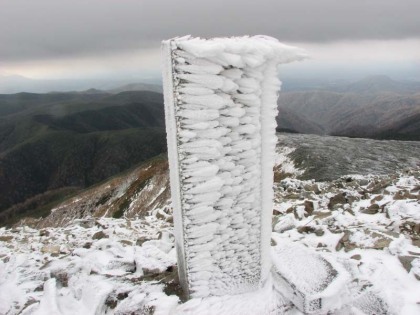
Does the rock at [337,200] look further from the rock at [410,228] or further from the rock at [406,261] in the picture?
the rock at [406,261]

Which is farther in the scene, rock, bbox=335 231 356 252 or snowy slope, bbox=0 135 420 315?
rock, bbox=335 231 356 252

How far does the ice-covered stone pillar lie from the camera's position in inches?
195

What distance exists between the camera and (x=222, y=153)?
17.9 feet

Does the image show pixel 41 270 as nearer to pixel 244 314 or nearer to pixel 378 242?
pixel 244 314

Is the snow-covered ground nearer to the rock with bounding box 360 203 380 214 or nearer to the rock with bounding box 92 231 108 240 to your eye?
the rock with bounding box 360 203 380 214

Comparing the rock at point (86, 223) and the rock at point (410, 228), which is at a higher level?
the rock at point (410, 228)

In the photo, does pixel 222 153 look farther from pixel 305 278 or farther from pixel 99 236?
pixel 99 236

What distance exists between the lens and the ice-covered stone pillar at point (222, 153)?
4.94 m

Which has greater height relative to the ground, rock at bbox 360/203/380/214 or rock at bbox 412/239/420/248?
rock at bbox 412/239/420/248

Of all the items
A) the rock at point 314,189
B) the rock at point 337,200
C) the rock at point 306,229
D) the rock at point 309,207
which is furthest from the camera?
the rock at point 314,189

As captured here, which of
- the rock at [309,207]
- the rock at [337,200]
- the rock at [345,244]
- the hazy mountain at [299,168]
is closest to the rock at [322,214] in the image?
the rock at [309,207]

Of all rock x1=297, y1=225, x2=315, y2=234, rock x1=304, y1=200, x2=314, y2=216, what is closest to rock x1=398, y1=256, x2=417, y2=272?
rock x1=297, y1=225, x2=315, y2=234

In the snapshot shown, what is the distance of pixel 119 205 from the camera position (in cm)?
5472

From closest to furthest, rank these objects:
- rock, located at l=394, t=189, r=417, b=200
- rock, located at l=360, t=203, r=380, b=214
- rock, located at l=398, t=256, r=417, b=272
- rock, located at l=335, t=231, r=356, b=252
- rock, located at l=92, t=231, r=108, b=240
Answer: rock, located at l=398, t=256, r=417, b=272
rock, located at l=335, t=231, r=356, b=252
rock, located at l=360, t=203, r=380, b=214
rock, located at l=394, t=189, r=417, b=200
rock, located at l=92, t=231, r=108, b=240
